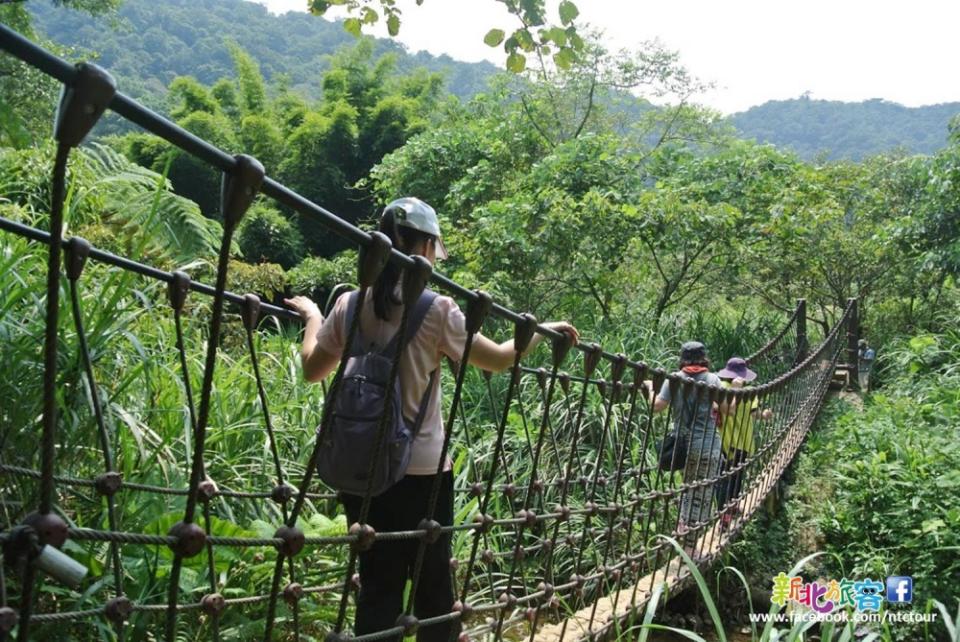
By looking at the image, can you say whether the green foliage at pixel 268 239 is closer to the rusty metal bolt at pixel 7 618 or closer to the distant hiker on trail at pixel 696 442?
the distant hiker on trail at pixel 696 442

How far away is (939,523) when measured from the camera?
3.02m

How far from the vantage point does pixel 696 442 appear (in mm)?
2965

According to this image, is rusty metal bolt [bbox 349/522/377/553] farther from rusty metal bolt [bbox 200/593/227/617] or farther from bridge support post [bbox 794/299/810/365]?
bridge support post [bbox 794/299/810/365]

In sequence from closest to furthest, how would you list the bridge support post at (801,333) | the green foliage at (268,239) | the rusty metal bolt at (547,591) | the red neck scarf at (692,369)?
the rusty metal bolt at (547,591) < the red neck scarf at (692,369) < the bridge support post at (801,333) < the green foliage at (268,239)

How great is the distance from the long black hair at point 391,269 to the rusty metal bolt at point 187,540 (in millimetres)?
506

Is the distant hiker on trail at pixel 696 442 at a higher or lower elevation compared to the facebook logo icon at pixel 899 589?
higher

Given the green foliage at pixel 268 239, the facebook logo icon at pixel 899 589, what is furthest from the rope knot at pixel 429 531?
the green foliage at pixel 268 239

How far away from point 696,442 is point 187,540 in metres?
2.57

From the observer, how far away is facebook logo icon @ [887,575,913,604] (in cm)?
300

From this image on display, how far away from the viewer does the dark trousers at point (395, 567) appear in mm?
1276

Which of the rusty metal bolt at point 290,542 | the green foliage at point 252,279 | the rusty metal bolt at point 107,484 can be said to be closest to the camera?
the rusty metal bolt at point 290,542

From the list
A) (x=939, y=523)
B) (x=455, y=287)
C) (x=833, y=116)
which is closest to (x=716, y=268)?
(x=939, y=523)

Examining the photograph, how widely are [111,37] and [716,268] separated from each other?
118ft

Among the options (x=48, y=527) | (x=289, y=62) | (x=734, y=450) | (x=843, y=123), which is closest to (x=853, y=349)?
(x=734, y=450)
